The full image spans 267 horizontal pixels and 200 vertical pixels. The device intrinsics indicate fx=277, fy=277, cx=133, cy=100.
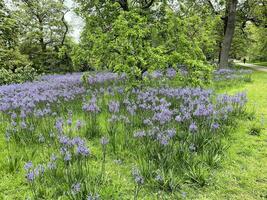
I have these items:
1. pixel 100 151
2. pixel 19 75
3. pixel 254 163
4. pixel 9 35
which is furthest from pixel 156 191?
pixel 9 35

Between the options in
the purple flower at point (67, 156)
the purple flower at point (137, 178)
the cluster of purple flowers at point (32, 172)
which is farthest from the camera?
the purple flower at point (67, 156)

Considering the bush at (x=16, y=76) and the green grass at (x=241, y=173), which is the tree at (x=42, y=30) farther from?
the green grass at (x=241, y=173)

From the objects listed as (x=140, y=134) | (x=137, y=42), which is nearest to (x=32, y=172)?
(x=140, y=134)

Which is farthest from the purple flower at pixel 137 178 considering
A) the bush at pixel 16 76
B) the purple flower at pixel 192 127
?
the bush at pixel 16 76

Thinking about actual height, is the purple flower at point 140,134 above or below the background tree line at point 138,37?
below

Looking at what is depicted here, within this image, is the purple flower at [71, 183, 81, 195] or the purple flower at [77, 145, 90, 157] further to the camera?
the purple flower at [77, 145, 90, 157]

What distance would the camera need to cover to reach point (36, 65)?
24.4 meters

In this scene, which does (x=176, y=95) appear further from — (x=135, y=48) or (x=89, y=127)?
(x=89, y=127)

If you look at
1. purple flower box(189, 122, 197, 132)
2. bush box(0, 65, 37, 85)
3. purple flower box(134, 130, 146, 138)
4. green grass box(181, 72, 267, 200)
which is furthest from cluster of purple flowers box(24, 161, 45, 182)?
bush box(0, 65, 37, 85)

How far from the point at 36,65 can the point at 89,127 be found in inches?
817

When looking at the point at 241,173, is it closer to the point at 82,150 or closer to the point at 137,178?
the point at 137,178

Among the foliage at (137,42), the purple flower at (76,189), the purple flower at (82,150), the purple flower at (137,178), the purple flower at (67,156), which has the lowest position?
the purple flower at (76,189)

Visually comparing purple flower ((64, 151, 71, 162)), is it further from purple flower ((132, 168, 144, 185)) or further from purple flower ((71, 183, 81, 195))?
purple flower ((132, 168, 144, 185))

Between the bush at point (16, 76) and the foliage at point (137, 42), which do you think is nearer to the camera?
the foliage at point (137, 42)
